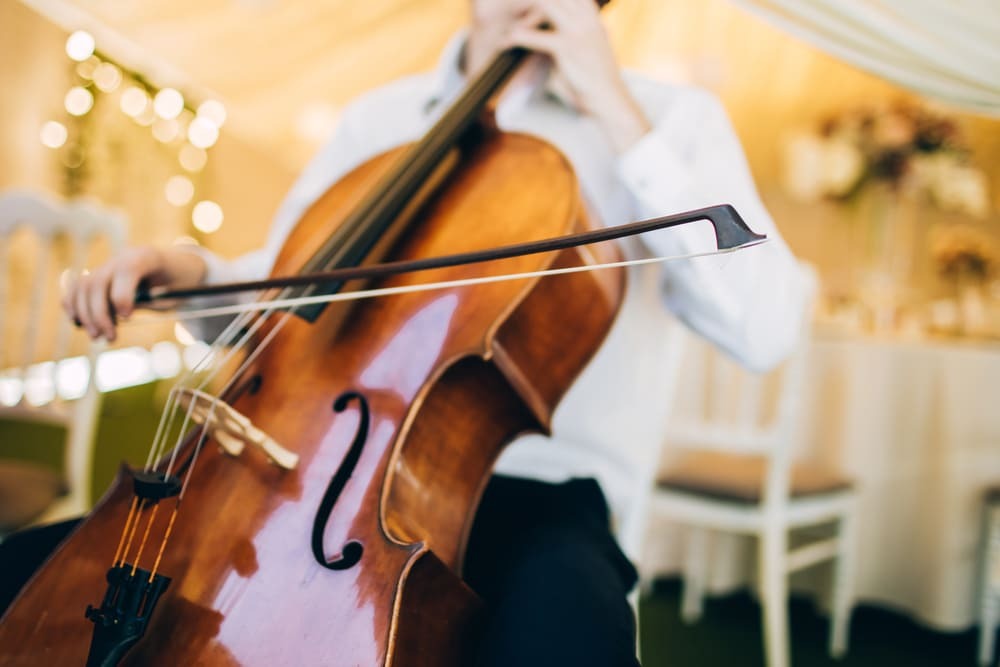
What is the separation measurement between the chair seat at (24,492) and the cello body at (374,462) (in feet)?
1.83

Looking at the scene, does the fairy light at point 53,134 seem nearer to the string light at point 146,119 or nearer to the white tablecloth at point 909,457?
the string light at point 146,119

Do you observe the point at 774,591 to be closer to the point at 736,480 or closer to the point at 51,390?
the point at 736,480

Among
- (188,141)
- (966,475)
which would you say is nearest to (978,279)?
(966,475)

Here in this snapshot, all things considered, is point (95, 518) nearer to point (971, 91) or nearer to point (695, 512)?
point (971, 91)

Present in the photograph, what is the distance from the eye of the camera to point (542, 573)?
23.4 inches

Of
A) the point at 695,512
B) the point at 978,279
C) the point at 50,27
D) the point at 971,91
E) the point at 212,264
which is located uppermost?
the point at 50,27

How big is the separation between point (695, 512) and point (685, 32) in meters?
2.97

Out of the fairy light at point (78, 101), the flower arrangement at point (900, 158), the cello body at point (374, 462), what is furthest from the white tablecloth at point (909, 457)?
the fairy light at point (78, 101)

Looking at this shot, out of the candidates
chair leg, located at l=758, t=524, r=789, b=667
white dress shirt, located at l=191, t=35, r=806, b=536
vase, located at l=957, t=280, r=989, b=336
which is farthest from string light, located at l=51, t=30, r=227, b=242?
vase, located at l=957, t=280, r=989, b=336

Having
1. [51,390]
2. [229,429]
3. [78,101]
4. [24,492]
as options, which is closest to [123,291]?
[229,429]

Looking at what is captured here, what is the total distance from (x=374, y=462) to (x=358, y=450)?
2cm

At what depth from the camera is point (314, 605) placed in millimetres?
468

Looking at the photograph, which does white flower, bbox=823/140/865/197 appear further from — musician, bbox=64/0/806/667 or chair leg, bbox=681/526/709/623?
musician, bbox=64/0/806/667

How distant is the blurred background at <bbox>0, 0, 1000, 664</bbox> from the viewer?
1.68m
